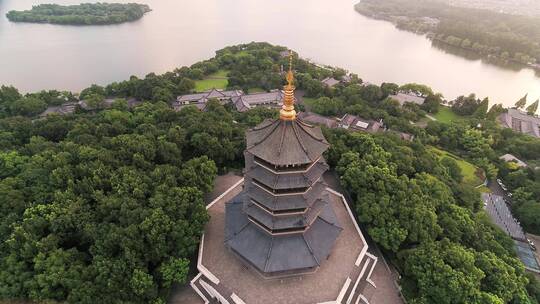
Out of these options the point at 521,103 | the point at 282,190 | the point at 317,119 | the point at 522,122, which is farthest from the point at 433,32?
the point at 282,190

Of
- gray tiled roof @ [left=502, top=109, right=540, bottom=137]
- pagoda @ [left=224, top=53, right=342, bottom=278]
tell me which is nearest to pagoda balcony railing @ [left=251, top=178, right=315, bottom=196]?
pagoda @ [left=224, top=53, right=342, bottom=278]

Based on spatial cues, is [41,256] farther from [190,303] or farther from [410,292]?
[410,292]

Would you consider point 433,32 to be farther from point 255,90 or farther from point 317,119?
point 317,119

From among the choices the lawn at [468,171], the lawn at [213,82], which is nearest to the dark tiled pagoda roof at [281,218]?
the lawn at [468,171]

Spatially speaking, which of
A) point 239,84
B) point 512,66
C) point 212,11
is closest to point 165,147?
point 239,84

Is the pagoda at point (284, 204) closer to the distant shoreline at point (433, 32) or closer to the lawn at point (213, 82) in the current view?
the lawn at point (213, 82)

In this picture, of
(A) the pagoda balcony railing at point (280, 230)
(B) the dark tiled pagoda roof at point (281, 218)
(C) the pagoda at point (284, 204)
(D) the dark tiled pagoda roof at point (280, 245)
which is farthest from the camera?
(A) the pagoda balcony railing at point (280, 230)
